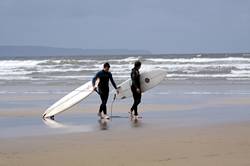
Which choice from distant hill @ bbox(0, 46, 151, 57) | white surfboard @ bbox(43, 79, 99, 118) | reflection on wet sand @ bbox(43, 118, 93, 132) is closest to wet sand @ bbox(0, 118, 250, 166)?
reflection on wet sand @ bbox(43, 118, 93, 132)

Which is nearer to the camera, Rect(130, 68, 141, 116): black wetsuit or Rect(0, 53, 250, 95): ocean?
Rect(130, 68, 141, 116): black wetsuit

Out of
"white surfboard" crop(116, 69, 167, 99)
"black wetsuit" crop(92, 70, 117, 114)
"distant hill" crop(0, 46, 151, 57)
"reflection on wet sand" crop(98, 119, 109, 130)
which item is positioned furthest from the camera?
"distant hill" crop(0, 46, 151, 57)

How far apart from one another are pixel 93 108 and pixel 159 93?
477 centimetres

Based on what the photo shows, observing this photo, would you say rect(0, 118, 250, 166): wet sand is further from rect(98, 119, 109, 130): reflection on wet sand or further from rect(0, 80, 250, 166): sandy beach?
rect(98, 119, 109, 130): reflection on wet sand

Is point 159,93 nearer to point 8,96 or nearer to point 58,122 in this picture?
point 8,96

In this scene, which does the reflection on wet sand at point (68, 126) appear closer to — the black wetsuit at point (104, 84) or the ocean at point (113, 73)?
the black wetsuit at point (104, 84)

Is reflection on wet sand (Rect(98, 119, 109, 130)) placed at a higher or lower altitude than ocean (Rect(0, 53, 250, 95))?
higher

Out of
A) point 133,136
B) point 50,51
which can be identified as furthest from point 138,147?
point 50,51

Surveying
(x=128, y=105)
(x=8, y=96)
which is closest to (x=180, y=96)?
(x=128, y=105)

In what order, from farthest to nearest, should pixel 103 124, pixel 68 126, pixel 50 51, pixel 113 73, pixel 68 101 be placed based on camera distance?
pixel 50 51 < pixel 113 73 < pixel 68 101 < pixel 103 124 < pixel 68 126

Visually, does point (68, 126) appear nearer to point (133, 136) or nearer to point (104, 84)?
point (104, 84)

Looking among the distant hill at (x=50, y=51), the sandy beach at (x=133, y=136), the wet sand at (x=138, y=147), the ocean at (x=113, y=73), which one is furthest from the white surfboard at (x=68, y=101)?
the distant hill at (x=50, y=51)

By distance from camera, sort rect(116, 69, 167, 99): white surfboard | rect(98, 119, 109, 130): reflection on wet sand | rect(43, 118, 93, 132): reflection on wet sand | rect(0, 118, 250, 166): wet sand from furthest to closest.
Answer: rect(116, 69, 167, 99): white surfboard
rect(98, 119, 109, 130): reflection on wet sand
rect(43, 118, 93, 132): reflection on wet sand
rect(0, 118, 250, 166): wet sand

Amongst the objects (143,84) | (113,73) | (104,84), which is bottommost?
(113,73)
